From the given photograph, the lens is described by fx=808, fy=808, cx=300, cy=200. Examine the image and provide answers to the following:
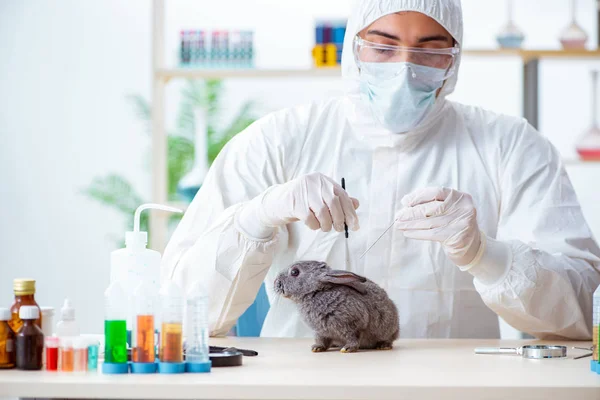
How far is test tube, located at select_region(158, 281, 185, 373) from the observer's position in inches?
46.6

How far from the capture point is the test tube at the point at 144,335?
1.18 m

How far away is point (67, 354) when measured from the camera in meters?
1.20

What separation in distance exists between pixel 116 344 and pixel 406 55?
1.05 metres

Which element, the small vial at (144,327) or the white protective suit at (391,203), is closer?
the small vial at (144,327)

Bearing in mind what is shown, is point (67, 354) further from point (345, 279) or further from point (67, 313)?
point (345, 279)

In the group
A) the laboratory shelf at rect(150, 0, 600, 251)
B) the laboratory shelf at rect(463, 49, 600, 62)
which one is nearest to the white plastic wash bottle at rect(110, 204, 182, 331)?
the laboratory shelf at rect(150, 0, 600, 251)

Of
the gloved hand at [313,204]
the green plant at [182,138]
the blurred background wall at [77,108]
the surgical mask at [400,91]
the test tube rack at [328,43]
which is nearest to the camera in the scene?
the gloved hand at [313,204]

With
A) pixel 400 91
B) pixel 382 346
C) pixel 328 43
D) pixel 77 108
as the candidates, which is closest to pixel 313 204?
pixel 382 346

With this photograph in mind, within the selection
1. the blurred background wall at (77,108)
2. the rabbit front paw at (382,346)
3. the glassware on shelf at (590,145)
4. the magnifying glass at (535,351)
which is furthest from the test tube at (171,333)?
the blurred background wall at (77,108)

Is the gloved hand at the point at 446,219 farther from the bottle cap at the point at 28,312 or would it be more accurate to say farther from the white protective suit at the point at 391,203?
the bottle cap at the point at 28,312

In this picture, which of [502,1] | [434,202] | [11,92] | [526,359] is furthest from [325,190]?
[11,92]

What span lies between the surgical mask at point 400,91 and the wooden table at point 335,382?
782mm

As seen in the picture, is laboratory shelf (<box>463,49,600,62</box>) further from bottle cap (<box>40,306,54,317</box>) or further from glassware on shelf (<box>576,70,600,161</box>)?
bottle cap (<box>40,306,54,317</box>)

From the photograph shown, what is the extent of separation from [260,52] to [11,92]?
4.69 ft
